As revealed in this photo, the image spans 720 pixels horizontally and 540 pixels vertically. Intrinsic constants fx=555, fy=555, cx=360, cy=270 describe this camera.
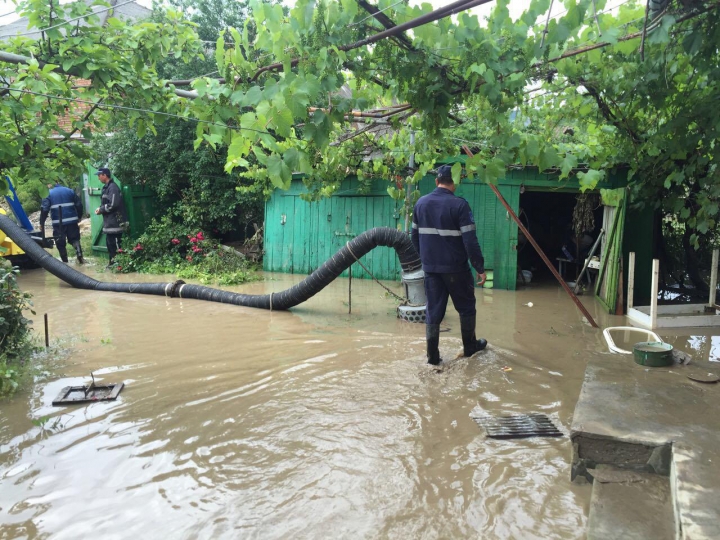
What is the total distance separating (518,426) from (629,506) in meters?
1.41

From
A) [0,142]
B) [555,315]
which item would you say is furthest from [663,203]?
[0,142]

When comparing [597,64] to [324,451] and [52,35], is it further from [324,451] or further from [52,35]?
[52,35]

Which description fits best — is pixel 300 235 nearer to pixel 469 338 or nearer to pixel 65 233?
pixel 65 233

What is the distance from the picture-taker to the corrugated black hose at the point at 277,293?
8.09 m

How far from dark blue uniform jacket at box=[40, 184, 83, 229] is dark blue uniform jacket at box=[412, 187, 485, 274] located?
35.6ft

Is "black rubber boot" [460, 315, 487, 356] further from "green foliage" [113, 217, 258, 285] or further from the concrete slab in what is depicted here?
"green foliage" [113, 217, 258, 285]

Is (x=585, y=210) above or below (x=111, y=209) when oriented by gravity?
below

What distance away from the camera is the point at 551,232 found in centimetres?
1424

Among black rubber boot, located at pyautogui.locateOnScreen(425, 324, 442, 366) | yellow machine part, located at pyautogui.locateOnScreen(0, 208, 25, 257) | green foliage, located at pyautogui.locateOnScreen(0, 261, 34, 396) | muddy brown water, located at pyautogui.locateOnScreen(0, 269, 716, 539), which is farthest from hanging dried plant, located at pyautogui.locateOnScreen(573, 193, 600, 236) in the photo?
yellow machine part, located at pyautogui.locateOnScreen(0, 208, 25, 257)

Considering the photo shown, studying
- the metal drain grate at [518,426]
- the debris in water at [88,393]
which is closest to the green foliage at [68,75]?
the debris in water at [88,393]

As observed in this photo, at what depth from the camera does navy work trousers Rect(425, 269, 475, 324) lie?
19.4 feet

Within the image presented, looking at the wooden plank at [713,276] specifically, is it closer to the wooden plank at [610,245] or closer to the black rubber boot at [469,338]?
the wooden plank at [610,245]

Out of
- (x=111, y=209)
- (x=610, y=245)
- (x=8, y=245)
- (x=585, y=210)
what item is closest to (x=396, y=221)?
(x=585, y=210)

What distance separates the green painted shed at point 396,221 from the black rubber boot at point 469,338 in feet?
11.9
